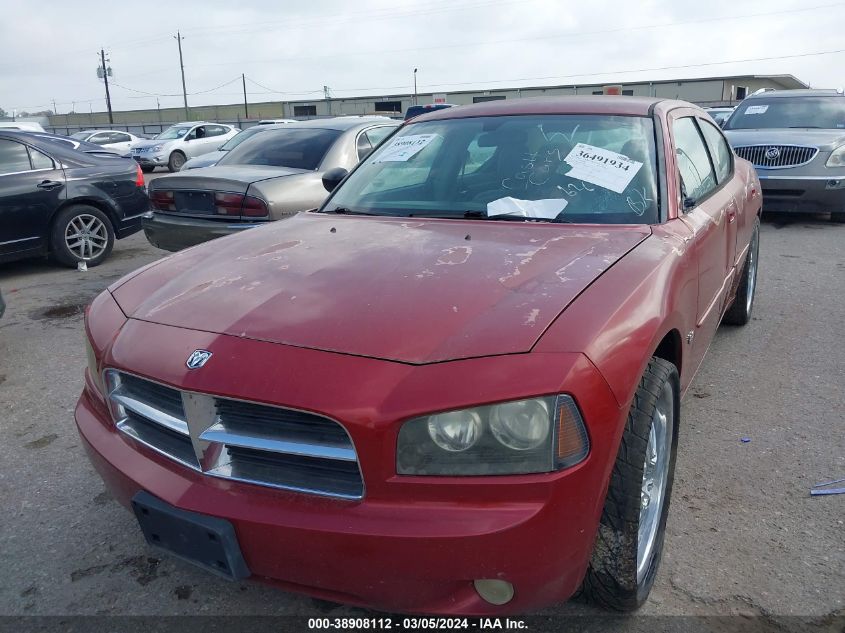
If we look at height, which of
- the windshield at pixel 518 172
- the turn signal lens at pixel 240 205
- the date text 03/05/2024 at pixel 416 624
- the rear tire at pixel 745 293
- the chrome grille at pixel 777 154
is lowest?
the date text 03/05/2024 at pixel 416 624

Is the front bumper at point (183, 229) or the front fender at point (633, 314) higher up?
the front fender at point (633, 314)

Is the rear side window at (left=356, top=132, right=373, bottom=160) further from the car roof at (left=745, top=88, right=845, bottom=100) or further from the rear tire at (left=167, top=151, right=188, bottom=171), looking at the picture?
the rear tire at (left=167, top=151, right=188, bottom=171)

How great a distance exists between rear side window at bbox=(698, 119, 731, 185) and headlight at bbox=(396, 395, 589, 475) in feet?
9.02

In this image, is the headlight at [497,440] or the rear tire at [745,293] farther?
the rear tire at [745,293]

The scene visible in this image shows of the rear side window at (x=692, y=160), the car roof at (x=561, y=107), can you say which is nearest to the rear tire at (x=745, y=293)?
the rear side window at (x=692, y=160)

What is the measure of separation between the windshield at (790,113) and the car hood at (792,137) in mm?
354

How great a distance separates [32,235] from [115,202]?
3.18 feet

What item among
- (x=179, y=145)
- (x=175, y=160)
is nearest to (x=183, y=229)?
(x=175, y=160)

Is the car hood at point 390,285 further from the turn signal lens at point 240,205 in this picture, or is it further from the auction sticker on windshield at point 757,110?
the auction sticker on windshield at point 757,110

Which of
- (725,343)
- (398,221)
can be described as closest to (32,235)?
(398,221)

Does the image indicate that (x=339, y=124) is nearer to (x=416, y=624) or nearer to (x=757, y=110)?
(x=416, y=624)

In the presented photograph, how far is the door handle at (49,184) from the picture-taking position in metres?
6.71

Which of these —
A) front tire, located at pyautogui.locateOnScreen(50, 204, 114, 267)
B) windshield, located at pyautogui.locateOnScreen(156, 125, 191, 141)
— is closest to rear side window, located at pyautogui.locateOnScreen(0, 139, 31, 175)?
front tire, located at pyautogui.locateOnScreen(50, 204, 114, 267)

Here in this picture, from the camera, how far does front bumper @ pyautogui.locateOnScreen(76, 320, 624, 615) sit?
5.29 ft
